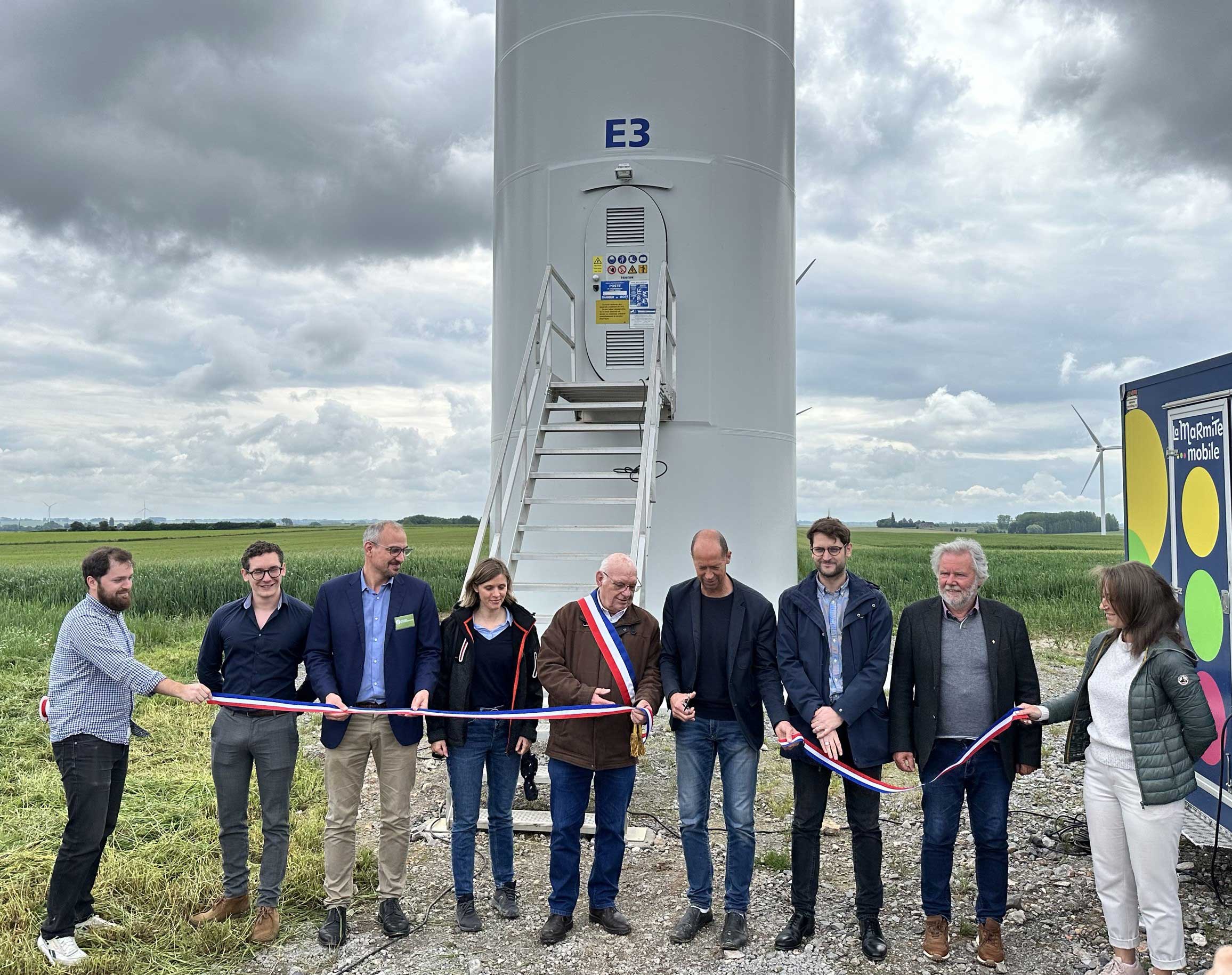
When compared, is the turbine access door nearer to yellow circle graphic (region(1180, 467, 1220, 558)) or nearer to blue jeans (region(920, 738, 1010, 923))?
yellow circle graphic (region(1180, 467, 1220, 558))

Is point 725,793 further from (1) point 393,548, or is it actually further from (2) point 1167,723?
(1) point 393,548

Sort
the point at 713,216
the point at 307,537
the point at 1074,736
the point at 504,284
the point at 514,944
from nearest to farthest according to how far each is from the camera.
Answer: the point at 1074,736
the point at 514,944
the point at 713,216
the point at 504,284
the point at 307,537

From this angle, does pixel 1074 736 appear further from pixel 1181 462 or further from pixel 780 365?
pixel 780 365

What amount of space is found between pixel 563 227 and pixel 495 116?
7.46 ft

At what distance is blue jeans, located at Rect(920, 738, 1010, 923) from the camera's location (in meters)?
4.66

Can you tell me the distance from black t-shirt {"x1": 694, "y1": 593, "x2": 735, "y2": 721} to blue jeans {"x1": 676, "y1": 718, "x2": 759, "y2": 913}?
0.06 meters

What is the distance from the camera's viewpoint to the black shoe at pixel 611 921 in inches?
199

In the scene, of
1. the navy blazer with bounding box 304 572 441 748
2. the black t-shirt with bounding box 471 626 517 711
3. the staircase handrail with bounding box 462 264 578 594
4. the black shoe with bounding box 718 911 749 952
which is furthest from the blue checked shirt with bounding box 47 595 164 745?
the black shoe with bounding box 718 911 749 952

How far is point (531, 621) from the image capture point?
17.4 feet

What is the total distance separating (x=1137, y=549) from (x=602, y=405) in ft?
16.3

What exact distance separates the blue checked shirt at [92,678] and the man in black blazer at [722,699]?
279cm

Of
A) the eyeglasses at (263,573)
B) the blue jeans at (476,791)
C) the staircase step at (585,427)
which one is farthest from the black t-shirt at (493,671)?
the staircase step at (585,427)

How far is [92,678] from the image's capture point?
15.5 ft

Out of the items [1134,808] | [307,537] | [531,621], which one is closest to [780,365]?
[531,621]
